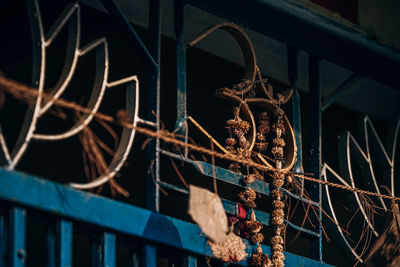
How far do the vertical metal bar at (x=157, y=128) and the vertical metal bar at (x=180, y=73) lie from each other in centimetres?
10

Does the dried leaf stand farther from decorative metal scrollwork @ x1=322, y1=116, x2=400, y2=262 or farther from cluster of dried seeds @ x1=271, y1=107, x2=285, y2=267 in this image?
decorative metal scrollwork @ x1=322, y1=116, x2=400, y2=262

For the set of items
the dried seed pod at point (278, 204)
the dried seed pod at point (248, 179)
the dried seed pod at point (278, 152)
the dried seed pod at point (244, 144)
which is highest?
the dried seed pod at point (278, 152)

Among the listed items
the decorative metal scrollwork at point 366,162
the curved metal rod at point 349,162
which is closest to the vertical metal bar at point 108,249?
the decorative metal scrollwork at point 366,162

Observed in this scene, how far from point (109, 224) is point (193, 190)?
0.31m

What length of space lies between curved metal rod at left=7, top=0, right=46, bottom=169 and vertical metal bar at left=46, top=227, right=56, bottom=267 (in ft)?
0.89

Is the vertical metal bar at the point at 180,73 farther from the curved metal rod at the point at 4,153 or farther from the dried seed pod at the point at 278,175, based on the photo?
the curved metal rod at the point at 4,153

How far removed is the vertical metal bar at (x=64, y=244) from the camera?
3164 mm

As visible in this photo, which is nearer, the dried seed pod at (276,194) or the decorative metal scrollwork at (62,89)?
the decorative metal scrollwork at (62,89)

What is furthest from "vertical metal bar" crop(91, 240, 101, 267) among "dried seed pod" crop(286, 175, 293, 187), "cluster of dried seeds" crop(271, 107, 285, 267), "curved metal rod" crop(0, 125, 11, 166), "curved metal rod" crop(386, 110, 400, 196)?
"curved metal rod" crop(386, 110, 400, 196)

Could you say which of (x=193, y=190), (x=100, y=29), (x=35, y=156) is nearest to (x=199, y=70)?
(x=100, y=29)

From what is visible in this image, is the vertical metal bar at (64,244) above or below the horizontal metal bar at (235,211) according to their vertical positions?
below

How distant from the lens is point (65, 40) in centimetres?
443

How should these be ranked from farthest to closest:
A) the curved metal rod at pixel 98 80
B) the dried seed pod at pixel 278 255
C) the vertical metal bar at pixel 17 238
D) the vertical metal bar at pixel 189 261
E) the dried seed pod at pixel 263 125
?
the dried seed pod at pixel 263 125 < the dried seed pod at pixel 278 255 < the vertical metal bar at pixel 189 261 < the curved metal rod at pixel 98 80 < the vertical metal bar at pixel 17 238

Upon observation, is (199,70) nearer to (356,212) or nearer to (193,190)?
(356,212)
